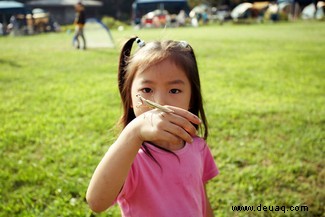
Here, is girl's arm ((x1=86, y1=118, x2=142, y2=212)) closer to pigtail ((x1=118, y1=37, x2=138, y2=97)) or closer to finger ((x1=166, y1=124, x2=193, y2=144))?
finger ((x1=166, y1=124, x2=193, y2=144))

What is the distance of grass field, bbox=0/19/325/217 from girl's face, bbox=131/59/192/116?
1.24ft

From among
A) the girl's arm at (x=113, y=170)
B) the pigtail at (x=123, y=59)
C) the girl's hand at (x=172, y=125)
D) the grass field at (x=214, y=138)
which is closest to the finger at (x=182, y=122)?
the girl's hand at (x=172, y=125)

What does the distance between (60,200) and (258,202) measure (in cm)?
170

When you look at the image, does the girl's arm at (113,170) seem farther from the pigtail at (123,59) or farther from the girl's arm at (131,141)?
the pigtail at (123,59)

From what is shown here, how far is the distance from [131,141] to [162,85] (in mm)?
344

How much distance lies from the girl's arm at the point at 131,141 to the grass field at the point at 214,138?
2.54 feet

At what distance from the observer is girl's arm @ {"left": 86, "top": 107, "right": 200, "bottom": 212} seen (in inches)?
41.1

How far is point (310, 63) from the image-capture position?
902cm

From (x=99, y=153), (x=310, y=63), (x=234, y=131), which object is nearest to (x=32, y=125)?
(x=99, y=153)

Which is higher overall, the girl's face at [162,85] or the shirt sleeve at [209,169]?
the girl's face at [162,85]

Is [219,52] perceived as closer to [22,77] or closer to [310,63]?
[310,63]

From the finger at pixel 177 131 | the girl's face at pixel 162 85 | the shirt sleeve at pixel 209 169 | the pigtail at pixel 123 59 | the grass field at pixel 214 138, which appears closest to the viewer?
the finger at pixel 177 131

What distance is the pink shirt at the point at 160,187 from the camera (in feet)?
4.56

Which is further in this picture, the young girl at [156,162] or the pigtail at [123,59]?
the pigtail at [123,59]
